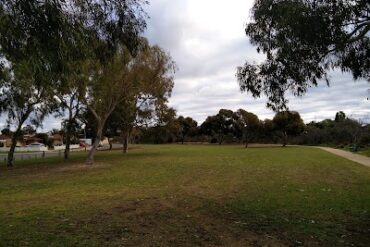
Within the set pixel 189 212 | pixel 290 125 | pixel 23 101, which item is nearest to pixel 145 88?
pixel 23 101

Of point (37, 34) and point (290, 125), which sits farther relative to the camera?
point (290, 125)

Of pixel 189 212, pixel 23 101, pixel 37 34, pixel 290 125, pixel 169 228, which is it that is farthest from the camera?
pixel 290 125

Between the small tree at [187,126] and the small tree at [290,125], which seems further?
the small tree at [187,126]

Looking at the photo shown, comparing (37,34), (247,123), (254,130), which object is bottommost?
(37,34)

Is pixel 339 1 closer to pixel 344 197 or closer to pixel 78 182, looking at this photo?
pixel 344 197

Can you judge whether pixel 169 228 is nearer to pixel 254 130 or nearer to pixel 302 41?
pixel 302 41

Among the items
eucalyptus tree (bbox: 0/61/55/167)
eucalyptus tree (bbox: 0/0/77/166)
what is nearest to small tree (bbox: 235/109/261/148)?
eucalyptus tree (bbox: 0/61/55/167)

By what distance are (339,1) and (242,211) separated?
18.1 feet

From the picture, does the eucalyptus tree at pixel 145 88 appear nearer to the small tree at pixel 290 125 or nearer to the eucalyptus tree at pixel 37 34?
the eucalyptus tree at pixel 37 34

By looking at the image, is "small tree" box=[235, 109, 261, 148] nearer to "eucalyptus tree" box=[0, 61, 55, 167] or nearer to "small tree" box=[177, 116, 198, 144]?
"small tree" box=[177, 116, 198, 144]

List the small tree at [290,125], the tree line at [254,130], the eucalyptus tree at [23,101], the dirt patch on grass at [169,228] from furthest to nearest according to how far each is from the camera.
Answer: the small tree at [290,125]
the tree line at [254,130]
the eucalyptus tree at [23,101]
the dirt patch on grass at [169,228]

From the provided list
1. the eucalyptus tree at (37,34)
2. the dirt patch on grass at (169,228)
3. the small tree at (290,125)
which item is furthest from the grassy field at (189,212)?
the small tree at (290,125)

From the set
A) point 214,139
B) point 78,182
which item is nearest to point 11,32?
point 78,182

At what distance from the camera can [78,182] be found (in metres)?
19.8
